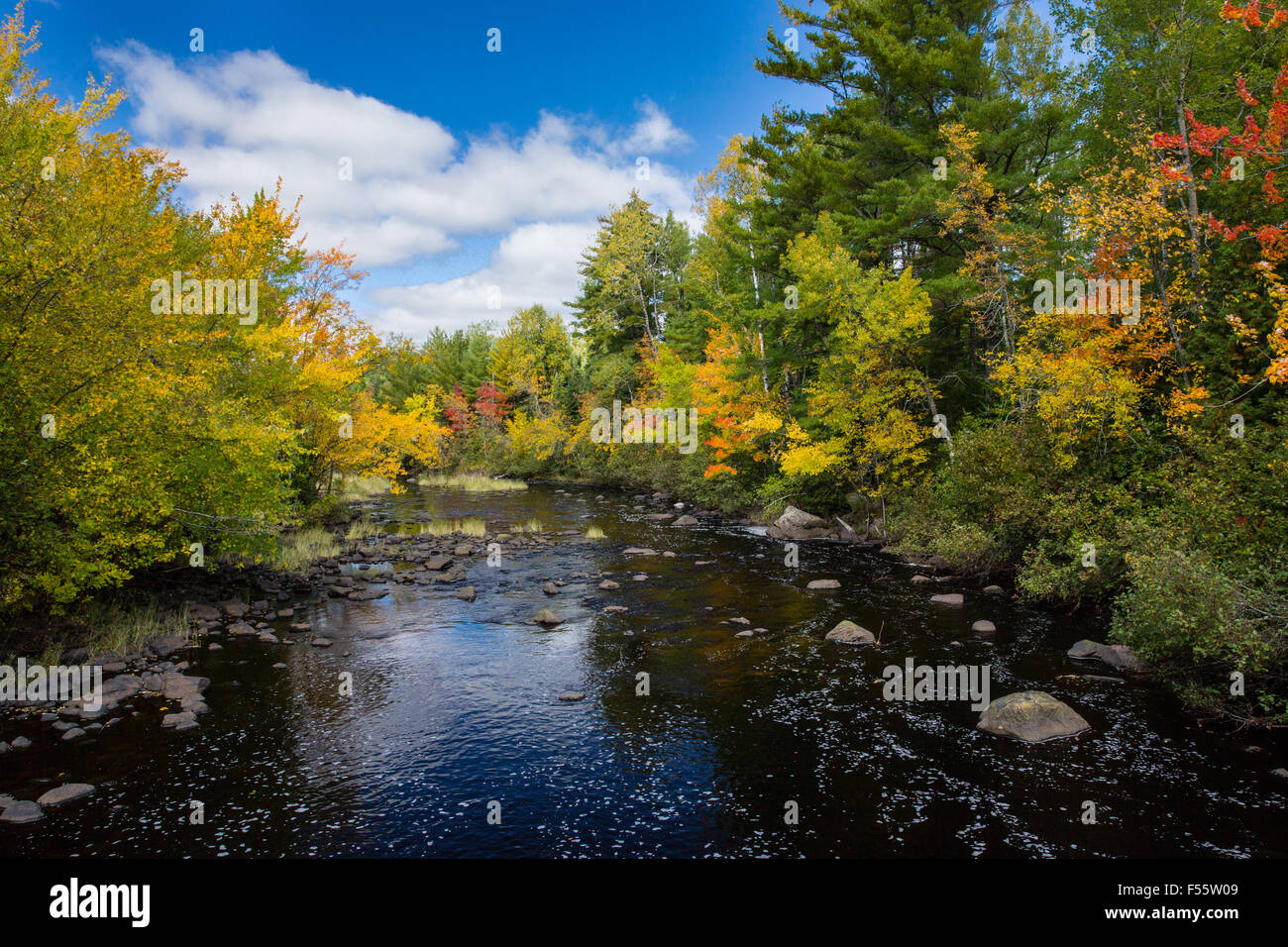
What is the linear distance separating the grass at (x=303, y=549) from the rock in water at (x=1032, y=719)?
714 inches

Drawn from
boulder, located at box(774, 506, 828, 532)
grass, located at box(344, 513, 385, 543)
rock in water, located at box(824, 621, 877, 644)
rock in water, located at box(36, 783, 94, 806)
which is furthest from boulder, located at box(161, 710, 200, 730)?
boulder, located at box(774, 506, 828, 532)

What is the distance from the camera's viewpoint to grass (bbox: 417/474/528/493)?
47406 mm

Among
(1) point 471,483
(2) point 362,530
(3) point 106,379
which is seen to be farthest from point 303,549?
(1) point 471,483

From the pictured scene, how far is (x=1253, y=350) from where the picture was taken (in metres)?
13.0

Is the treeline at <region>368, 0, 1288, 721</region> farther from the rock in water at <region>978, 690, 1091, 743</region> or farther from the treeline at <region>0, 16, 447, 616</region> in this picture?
the treeline at <region>0, 16, 447, 616</region>

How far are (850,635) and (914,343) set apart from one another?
13.8 meters

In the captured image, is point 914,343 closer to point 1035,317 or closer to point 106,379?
point 1035,317

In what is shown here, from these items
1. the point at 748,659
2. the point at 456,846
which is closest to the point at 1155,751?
the point at 748,659

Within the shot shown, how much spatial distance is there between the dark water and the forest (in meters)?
2.22

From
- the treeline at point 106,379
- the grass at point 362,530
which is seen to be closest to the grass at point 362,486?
the grass at point 362,530

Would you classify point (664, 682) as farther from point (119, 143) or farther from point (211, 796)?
point (119, 143)

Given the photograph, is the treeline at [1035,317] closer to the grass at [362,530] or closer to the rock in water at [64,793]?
the rock in water at [64,793]
